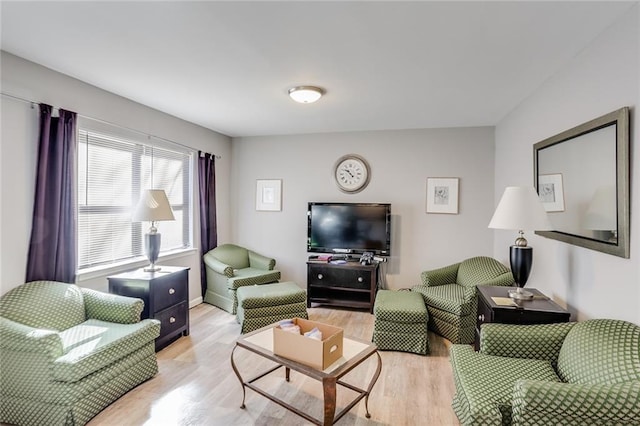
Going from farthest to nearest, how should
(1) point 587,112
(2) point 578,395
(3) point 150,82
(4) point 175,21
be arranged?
(3) point 150,82 < (1) point 587,112 < (4) point 175,21 < (2) point 578,395

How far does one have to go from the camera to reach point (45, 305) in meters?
2.40

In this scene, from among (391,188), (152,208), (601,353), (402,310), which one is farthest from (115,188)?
(601,353)

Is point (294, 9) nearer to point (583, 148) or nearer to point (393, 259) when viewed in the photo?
point (583, 148)

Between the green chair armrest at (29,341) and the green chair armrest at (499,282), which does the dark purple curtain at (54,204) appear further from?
the green chair armrest at (499,282)

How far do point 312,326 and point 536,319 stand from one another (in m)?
1.49

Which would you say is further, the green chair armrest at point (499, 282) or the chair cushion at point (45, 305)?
the green chair armrest at point (499, 282)

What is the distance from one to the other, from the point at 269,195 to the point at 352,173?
1.32 metres

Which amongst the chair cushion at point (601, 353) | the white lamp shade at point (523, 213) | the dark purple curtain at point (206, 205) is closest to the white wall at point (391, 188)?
the dark purple curtain at point (206, 205)

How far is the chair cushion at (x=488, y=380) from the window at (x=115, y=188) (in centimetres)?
316

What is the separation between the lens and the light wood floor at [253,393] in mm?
2182

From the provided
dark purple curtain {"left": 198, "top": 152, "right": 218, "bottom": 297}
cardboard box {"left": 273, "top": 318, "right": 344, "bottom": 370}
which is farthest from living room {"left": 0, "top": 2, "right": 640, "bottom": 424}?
cardboard box {"left": 273, "top": 318, "right": 344, "bottom": 370}

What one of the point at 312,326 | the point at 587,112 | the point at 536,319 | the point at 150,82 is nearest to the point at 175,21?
the point at 150,82

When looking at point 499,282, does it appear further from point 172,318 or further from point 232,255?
point 232,255

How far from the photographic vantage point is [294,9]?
1.79 m
